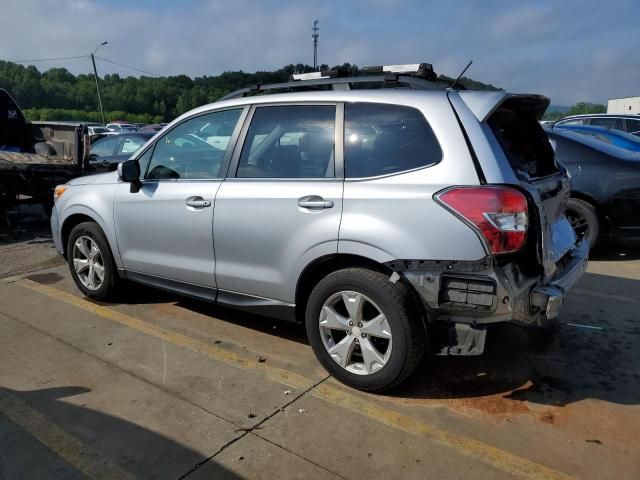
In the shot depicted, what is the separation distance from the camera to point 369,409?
3.11 m

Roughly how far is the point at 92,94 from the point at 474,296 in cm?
8570

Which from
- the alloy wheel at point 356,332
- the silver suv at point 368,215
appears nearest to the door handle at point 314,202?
the silver suv at point 368,215

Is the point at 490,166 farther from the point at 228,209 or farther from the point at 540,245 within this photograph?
the point at 228,209

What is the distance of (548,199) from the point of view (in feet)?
10.6

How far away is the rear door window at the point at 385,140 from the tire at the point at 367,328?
2.09 feet

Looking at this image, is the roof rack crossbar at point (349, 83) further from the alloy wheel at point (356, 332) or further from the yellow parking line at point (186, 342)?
the yellow parking line at point (186, 342)

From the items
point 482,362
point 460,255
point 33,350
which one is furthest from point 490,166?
point 33,350

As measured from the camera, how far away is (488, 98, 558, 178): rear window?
316 centimetres

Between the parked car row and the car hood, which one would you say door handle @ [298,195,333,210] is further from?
the parked car row

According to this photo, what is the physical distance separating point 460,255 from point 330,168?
999 mm

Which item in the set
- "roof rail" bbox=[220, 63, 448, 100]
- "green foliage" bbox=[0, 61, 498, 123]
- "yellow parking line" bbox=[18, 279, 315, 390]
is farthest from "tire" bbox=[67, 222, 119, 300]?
"green foliage" bbox=[0, 61, 498, 123]

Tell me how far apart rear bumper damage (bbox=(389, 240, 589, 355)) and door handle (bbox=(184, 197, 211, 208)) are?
5.03 feet

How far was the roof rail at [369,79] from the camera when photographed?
332 cm

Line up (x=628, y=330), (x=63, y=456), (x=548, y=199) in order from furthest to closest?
(x=628, y=330) → (x=548, y=199) → (x=63, y=456)
